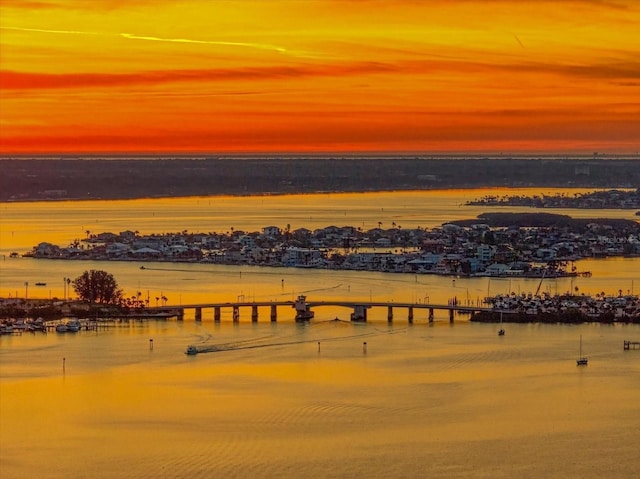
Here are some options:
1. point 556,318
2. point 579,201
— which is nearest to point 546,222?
point 579,201

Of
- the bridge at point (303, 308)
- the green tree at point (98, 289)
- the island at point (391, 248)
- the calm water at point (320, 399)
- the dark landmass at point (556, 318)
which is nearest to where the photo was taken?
the calm water at point (320, 399)

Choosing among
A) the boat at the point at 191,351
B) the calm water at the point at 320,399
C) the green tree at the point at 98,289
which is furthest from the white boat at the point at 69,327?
the boat at the point at 191,351

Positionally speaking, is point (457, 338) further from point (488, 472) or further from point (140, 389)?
point (488, 472)

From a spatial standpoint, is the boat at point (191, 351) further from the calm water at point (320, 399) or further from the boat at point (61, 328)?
the boat at point (61, 328)

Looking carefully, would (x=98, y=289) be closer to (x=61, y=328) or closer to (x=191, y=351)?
(x=61, y=328)

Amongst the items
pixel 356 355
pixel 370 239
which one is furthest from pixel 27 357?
pixel 370 239

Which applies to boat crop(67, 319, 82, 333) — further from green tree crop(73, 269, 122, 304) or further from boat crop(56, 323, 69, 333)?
green tree crop(73, 269, 122, 304)
